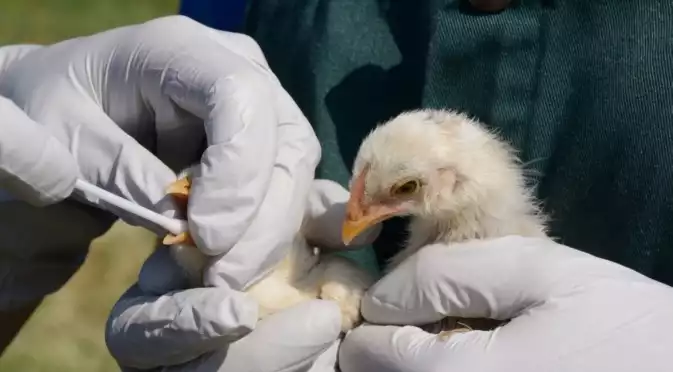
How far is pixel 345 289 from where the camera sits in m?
0.68

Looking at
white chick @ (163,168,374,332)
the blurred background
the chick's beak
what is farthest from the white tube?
the blurred background

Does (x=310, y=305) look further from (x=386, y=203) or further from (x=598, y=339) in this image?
(x=598, y=339)

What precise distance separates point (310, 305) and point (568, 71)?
0.30 metres

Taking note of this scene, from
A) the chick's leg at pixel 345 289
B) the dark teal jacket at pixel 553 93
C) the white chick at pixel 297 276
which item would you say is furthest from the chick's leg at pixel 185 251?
the dark teal jacket at pixel 553 93

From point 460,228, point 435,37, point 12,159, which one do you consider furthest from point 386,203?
point 12,159

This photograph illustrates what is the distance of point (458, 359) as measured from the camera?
0.60 meters

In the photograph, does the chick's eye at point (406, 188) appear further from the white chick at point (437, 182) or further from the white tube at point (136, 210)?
the white tube at point (136, 210)

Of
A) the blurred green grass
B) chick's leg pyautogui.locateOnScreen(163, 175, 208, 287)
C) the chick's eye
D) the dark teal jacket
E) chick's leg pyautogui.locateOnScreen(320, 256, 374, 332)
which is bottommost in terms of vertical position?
the blurred green grass

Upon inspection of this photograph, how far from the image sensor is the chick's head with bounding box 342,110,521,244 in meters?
0.63

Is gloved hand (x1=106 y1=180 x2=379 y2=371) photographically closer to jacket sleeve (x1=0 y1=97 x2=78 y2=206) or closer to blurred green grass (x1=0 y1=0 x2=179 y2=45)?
jacket sleeve (x1=0 y1=97 x2=78 y2=206)

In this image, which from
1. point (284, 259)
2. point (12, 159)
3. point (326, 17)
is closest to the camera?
point (12, 159)

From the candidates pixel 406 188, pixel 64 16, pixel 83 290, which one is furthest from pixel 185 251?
pixel 64 16

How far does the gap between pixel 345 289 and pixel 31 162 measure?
0.26m

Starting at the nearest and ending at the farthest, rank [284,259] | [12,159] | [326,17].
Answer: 1. [12,159]
2. [284,259]
3. [326,17]
